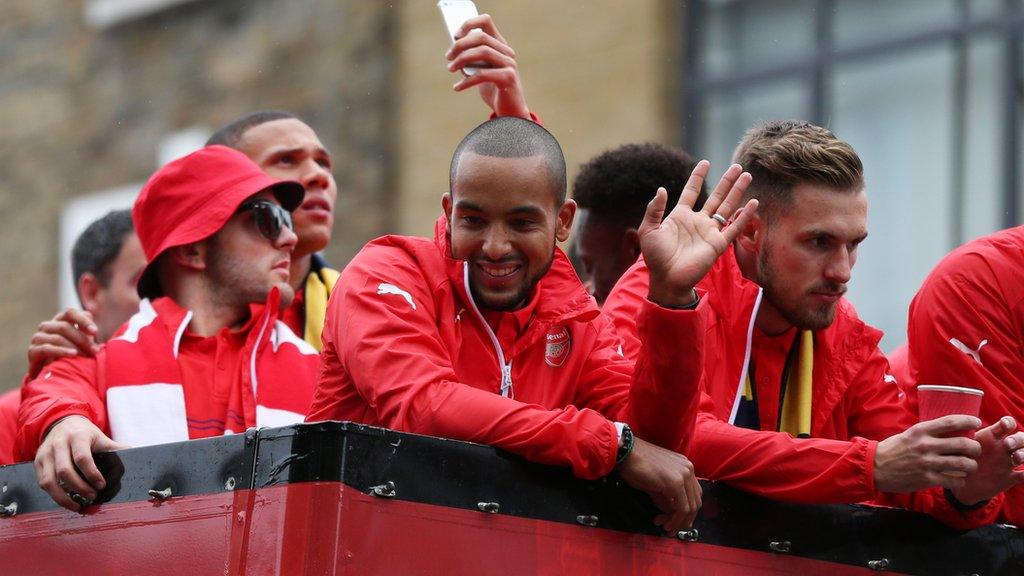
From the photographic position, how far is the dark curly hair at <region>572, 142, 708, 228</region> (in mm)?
5480

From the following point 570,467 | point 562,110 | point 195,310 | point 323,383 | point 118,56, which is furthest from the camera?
point 118,56

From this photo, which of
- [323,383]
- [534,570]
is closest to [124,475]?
[323,383]

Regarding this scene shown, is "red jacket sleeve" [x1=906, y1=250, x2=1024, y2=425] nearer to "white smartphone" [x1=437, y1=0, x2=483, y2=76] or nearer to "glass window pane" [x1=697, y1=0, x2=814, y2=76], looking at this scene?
"white smartphone" [x1=437, y1=0, x2=483, y2=76]

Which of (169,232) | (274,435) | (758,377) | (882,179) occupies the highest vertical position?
(882,179)

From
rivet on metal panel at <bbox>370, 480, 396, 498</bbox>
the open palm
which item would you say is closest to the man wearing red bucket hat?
rivet on metal panel at <bbox>370, 480, 396, 498</bbox>

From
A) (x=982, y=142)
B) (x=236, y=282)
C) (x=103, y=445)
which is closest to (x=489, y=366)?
(x=103, y=445)

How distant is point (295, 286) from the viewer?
18.1 feet

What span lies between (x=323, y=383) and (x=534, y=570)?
737 mm

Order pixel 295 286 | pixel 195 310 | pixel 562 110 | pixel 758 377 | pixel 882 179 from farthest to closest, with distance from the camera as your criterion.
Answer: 1. pixel 562 110
2. pixel 882 179
3. pixel 295 286
4. pixel 195 310
5. pixel 758 377

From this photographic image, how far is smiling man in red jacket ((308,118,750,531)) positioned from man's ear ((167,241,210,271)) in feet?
3.86

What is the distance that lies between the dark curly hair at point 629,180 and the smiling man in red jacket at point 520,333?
1490 millimetres

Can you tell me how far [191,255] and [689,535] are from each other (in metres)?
1.94

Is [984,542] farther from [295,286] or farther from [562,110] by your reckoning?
[562,110]

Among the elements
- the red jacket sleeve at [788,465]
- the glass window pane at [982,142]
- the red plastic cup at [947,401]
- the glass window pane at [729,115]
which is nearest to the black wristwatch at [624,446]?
the red jacket sleeve at [788,465]
